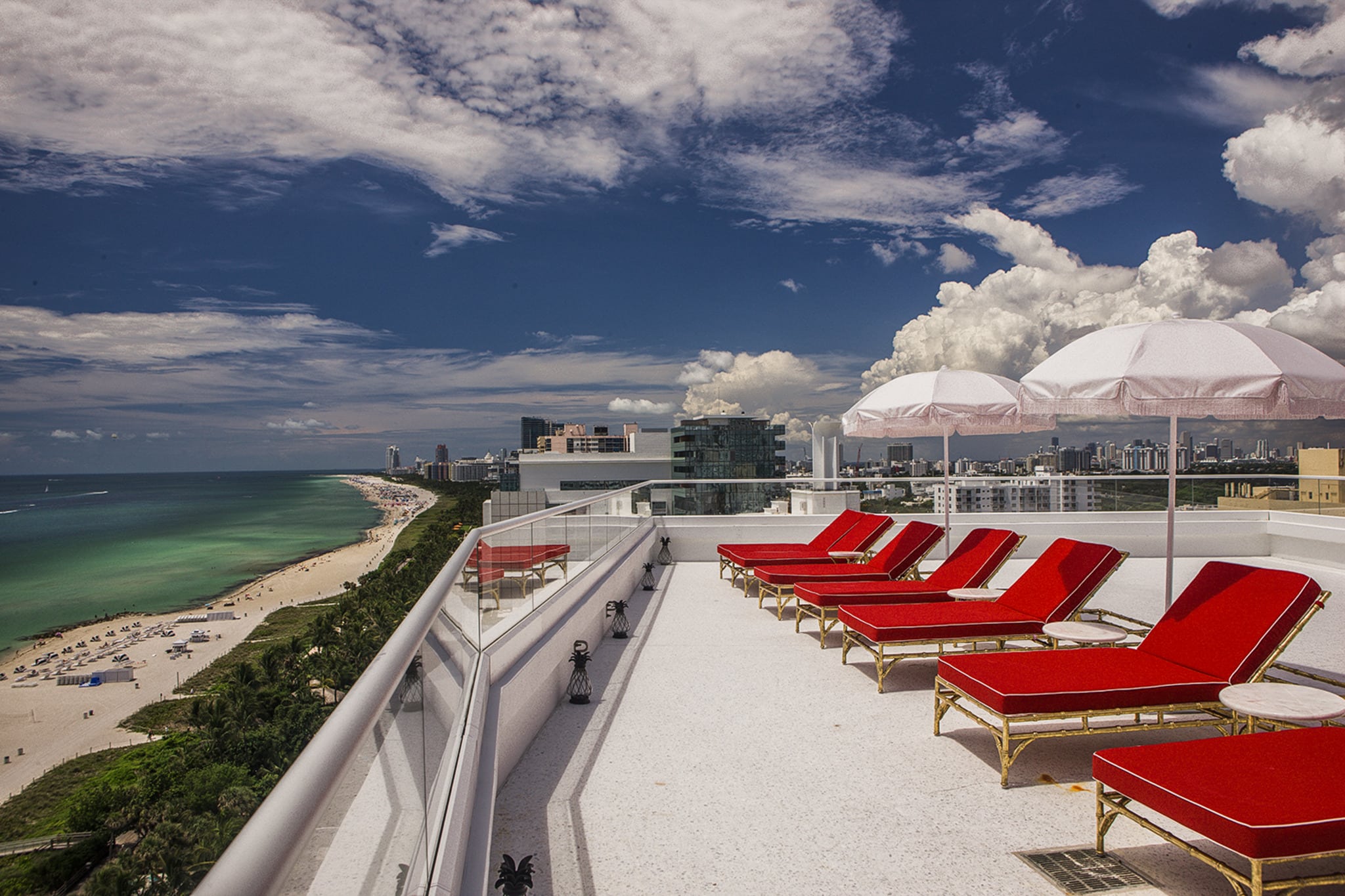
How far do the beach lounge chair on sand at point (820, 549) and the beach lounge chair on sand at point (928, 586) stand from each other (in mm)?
1511

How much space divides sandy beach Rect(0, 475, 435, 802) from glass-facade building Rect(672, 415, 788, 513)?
34.8m

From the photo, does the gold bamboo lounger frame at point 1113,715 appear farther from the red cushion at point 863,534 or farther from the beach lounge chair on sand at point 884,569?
the red cushion at point 863,534

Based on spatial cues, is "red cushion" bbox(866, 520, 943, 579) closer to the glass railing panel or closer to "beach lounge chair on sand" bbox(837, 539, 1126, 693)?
"beach lounge chair on sand" bbox(837, 539, 1126, 693)

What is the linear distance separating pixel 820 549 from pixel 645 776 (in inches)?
233

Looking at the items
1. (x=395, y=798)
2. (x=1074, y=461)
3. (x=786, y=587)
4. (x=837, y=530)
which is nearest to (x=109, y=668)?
(x=837, y=530)

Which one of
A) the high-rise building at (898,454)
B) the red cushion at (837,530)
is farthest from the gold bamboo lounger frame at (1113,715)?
the high-rise building at (898,454)

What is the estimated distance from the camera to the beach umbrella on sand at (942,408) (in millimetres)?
7902

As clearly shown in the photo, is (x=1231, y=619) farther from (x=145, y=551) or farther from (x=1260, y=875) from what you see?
(x=145, y=551)

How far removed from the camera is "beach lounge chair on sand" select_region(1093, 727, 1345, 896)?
235cm

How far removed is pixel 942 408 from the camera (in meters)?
7.98

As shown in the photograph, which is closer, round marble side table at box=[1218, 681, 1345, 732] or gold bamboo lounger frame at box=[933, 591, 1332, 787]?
round marble side table at box=[1218, 681, 1345, 732]

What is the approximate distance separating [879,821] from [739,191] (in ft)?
230

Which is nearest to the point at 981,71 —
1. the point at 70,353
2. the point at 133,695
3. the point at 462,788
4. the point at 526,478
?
the point at 526,478

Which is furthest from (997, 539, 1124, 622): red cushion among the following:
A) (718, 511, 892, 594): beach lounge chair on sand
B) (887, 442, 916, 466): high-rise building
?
(887, 442, 916, 466): high-rise building
